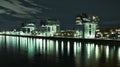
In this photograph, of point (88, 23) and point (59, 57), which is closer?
point (59, 57)

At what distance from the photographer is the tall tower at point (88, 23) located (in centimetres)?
12988

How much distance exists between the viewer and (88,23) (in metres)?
135

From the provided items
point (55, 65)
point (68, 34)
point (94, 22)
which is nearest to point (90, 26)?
point (94, 22)

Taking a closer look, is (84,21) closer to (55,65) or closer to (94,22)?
(94,22)

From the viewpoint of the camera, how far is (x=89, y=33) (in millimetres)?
131000

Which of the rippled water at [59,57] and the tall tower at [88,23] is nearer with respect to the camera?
the rippled water at [59,57]

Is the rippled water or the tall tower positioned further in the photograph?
the tall tower

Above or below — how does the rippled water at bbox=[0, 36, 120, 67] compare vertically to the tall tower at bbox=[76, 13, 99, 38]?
below

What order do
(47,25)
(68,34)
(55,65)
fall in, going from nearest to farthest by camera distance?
(55,65) < (68,34) < (47,25)

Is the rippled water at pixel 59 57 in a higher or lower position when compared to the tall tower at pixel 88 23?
lower

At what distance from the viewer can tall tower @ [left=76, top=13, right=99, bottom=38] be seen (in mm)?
129875

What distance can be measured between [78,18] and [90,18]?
7876 mm

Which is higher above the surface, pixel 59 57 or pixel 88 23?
pixel 88 23

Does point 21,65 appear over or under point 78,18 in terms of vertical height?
under
